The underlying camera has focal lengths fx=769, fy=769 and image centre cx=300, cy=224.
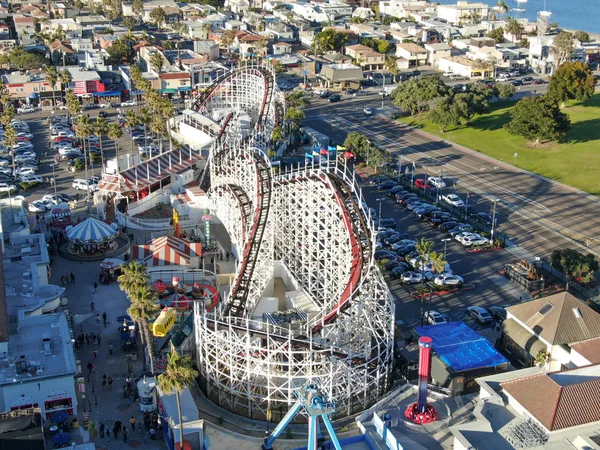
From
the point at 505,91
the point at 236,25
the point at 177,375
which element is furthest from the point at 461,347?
the point at 236,25

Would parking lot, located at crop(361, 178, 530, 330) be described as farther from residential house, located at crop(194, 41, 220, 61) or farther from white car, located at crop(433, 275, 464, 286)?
residential house, located at crop(194, 41, 220, 61)

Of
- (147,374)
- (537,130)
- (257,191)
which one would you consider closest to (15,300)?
(147,374)

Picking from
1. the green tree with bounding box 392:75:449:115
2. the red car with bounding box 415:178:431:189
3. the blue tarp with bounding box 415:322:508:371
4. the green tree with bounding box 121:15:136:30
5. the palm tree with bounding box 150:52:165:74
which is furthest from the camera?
the green tree with bounding box 121:15:136:30

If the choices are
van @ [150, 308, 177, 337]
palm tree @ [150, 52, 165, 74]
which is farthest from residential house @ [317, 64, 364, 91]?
van @ [150, 308, 177, 337]

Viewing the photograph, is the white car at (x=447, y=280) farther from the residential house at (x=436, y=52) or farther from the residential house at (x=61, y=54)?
the residential house at (x=61, y=54)

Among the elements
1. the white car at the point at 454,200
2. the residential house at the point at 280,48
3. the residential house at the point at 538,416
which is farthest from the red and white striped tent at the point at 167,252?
the residential house at the point at 280,48

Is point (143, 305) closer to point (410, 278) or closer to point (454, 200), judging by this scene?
point (410, 278)
